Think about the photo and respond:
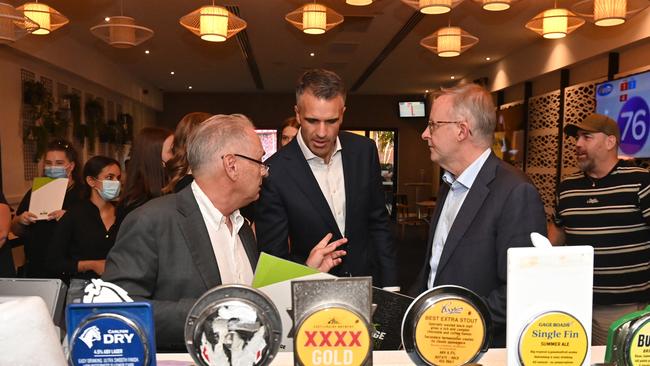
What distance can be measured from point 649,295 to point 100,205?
3.37 meters

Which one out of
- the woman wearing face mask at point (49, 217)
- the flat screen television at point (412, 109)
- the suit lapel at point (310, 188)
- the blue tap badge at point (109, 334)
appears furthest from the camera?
the flat screen television at point (412, 109)

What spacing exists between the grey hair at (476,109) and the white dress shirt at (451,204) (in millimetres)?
74

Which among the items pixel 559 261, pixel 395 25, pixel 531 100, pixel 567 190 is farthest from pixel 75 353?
pixel 531 100

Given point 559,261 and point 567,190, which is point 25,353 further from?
point 567,190

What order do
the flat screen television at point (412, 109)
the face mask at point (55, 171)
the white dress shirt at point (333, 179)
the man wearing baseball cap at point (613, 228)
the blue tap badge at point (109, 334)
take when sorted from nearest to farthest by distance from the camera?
the blue tap badge at point (109, 334) < the white dress shirt at point (333, 179) < the man wearing baseball cap at point (613, 228) < the face mask at point (55, 171) < the flat screen television at point (412, 109)

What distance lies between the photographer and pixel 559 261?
936 millimetres

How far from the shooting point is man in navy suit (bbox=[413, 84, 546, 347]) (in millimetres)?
1581

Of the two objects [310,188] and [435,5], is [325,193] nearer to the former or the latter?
[310,188]

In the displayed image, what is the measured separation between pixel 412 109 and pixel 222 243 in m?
14.0

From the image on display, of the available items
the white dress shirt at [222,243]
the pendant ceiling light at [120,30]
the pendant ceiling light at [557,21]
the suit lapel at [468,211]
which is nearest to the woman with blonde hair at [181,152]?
the white dress shirt at [222,243]

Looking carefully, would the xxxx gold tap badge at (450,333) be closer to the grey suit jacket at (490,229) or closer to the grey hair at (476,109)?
the grey suit jacket at (490,229)

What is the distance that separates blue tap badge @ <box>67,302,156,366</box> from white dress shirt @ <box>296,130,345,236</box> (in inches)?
59.3

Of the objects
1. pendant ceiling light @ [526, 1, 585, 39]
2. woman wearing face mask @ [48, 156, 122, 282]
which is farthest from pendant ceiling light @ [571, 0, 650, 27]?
woman wearing face mask @ [48, 156, 122, 282]

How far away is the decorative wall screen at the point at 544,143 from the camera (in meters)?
8.34
